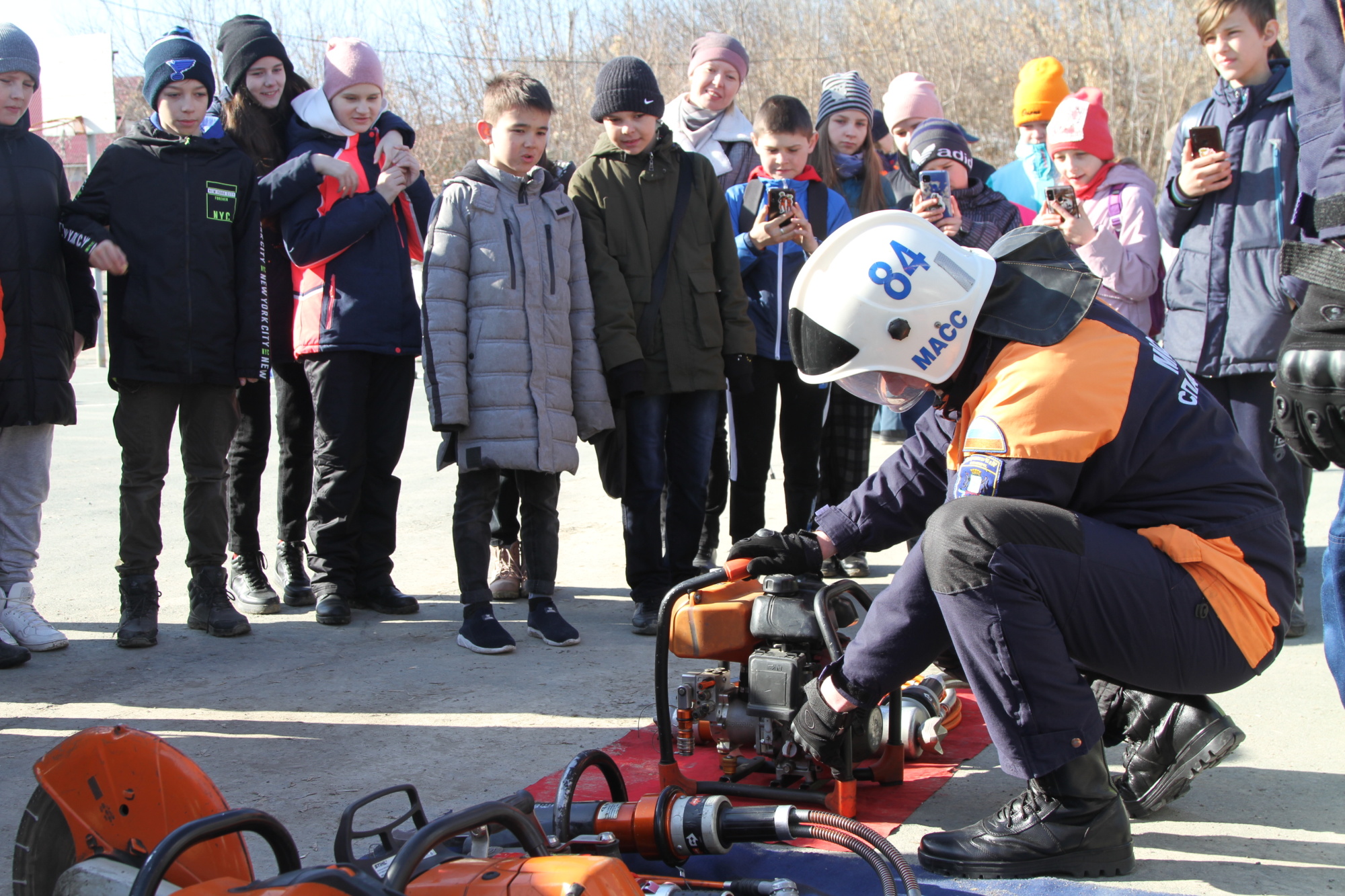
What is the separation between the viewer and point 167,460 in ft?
14.6

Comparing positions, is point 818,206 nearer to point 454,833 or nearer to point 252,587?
point 252,587

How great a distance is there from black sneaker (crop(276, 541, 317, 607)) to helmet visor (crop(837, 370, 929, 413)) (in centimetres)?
300

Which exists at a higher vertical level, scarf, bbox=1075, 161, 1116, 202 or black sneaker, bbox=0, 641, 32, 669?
scarf, bbox=1075, 161, 1116, 202

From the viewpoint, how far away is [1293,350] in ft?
8.40

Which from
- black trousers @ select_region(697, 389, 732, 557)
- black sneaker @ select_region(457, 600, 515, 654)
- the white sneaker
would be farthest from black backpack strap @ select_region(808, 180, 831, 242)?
the white sneaker

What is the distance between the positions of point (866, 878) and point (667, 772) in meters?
0.61

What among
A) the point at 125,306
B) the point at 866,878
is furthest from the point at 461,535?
the point at 866,878

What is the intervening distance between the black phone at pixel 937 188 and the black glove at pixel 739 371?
1.18 m

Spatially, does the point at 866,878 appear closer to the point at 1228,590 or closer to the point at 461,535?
the point at 1228,590

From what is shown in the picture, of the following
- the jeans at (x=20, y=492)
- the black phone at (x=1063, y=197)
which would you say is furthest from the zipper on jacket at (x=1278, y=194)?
the jeans at (x=20, y=492)

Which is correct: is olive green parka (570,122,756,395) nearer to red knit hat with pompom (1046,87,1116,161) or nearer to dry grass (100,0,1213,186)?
red knit hat with pompom (1046,87,1116,161)

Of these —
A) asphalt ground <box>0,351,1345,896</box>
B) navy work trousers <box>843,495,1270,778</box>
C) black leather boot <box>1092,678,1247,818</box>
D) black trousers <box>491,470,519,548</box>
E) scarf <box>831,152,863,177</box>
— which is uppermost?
scarf <box>831,152,863,177</box>

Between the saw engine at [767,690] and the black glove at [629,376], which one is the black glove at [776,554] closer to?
the saw engine at [767,690]

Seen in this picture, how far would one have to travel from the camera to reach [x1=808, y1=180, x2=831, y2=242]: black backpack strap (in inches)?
207
